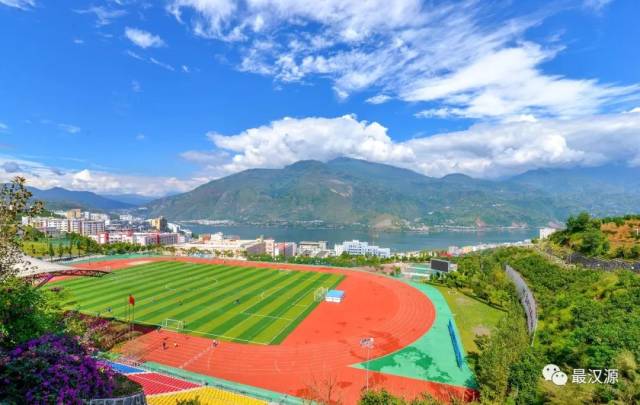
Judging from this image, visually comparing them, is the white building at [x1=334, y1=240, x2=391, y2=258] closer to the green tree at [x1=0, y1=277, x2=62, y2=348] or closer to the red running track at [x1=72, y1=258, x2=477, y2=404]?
the red running track at [x1=72, y1=258, x2=477, y2=404]

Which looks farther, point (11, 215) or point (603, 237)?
point (603, 237)

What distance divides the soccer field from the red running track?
165cm

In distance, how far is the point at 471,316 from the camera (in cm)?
2823

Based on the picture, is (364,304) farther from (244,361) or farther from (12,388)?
(12,388)

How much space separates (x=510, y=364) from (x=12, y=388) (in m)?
17.1

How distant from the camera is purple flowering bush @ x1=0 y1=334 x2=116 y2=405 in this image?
6.16 metres

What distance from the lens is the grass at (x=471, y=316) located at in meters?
23.6

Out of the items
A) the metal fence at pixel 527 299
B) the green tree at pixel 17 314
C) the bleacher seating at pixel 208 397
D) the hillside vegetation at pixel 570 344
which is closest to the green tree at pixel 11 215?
the green tree at pixel 17 314

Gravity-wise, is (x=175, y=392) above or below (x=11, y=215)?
below

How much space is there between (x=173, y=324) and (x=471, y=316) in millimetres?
25119

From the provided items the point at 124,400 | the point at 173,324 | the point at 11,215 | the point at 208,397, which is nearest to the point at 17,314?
the point at 11,215

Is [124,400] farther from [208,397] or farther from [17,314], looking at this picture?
[208,397]

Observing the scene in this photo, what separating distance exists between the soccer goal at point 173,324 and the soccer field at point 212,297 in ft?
1.21

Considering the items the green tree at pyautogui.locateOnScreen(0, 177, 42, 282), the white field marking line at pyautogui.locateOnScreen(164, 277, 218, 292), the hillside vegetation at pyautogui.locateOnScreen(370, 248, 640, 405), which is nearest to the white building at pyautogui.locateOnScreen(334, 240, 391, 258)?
the white field marking line at pyautogui.locateOnScreen(164, 277, 218, 292)
